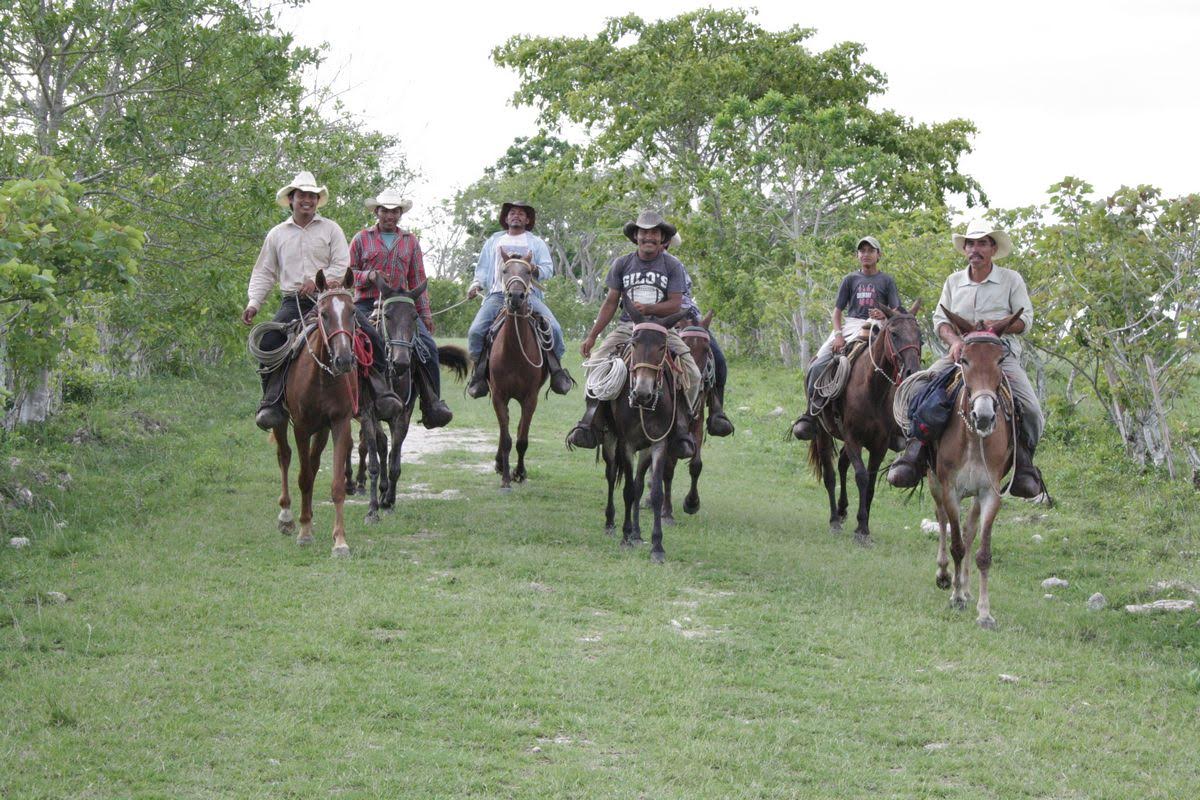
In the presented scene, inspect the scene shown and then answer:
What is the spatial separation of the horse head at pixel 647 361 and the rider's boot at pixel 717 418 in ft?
7.78

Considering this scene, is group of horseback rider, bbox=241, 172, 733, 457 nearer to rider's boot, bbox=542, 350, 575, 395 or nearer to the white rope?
the white rope

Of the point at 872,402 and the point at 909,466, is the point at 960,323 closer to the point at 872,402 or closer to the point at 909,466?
the point at 909,466

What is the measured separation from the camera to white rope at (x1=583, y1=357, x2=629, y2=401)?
9984 millimetres

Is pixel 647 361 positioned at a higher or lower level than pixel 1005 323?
lower

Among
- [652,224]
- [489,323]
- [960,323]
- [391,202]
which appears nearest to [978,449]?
[960,323]

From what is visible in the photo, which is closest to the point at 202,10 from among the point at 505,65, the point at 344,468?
the point at 344,468

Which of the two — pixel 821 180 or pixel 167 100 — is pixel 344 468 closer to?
pixel 167 100

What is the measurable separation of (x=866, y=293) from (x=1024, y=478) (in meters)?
3.66

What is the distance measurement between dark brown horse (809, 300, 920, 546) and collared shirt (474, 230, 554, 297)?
3.22 m

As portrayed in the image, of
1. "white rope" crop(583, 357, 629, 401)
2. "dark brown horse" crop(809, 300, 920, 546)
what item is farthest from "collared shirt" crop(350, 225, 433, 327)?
"dark brown horse" crop(809, 300, 920, 546)

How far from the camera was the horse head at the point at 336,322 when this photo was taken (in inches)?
367

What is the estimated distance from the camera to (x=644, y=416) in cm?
1014

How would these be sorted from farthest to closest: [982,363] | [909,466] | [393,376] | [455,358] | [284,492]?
[455,358] → [393,376] → [284,492] → [909,466] → [982,363]

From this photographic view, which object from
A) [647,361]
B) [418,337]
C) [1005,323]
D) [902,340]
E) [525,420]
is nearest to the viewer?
[1005,323]
